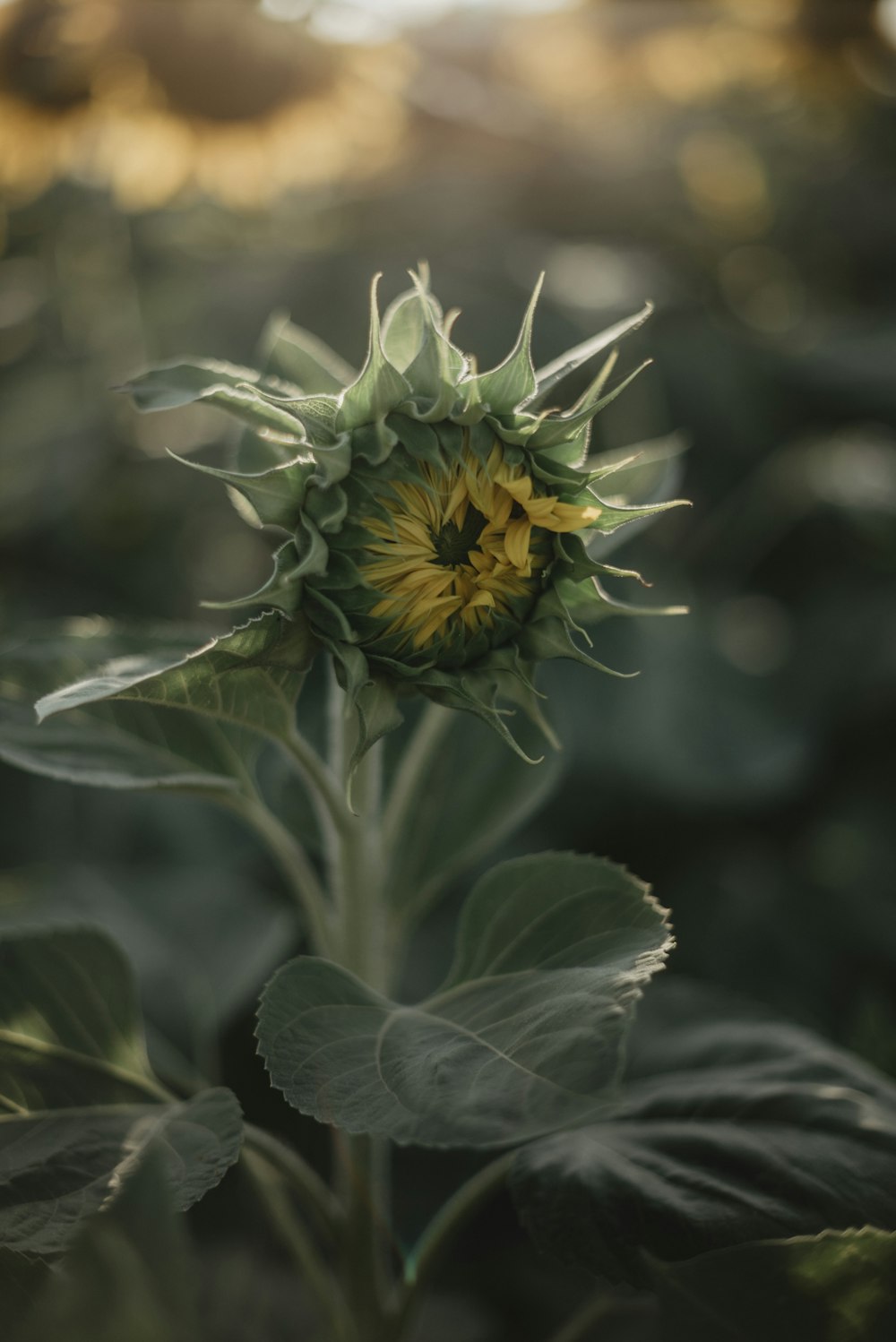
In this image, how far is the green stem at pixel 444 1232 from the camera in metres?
0.55

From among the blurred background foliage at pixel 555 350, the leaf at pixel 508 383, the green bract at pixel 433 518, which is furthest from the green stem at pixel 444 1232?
the leaf at pixel 508 383

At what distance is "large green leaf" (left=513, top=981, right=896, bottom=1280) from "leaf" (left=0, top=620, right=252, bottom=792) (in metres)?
0.25

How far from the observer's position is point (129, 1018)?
1.89ft

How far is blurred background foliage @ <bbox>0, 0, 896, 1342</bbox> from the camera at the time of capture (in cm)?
104

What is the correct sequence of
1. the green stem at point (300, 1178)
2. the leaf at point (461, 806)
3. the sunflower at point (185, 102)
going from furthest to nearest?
the sunflower at point (185, 102), the leaf at point (461, 806), the green stem at point (300, 1178)

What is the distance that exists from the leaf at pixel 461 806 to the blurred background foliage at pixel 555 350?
0.05 feet

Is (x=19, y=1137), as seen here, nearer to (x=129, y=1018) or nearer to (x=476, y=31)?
(x=129, y=1018)

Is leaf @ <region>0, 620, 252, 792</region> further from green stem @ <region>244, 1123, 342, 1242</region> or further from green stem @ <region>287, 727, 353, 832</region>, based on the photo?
green stem @ <region>244, 1123, 342, 1242</region>

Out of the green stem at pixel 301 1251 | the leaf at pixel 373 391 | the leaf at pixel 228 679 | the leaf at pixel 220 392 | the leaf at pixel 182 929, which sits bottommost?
Result: the leaf at pixel 182 929

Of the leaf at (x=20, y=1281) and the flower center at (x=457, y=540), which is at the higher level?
the flower center at (x=457, y=540)

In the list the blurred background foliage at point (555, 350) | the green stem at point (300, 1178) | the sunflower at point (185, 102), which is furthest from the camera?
the sunflower at point (185, 102)

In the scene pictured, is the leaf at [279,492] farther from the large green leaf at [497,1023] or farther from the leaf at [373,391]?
the large green leaf at [497,1023]

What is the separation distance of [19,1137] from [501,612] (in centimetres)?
32

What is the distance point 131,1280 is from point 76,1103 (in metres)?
0.22
